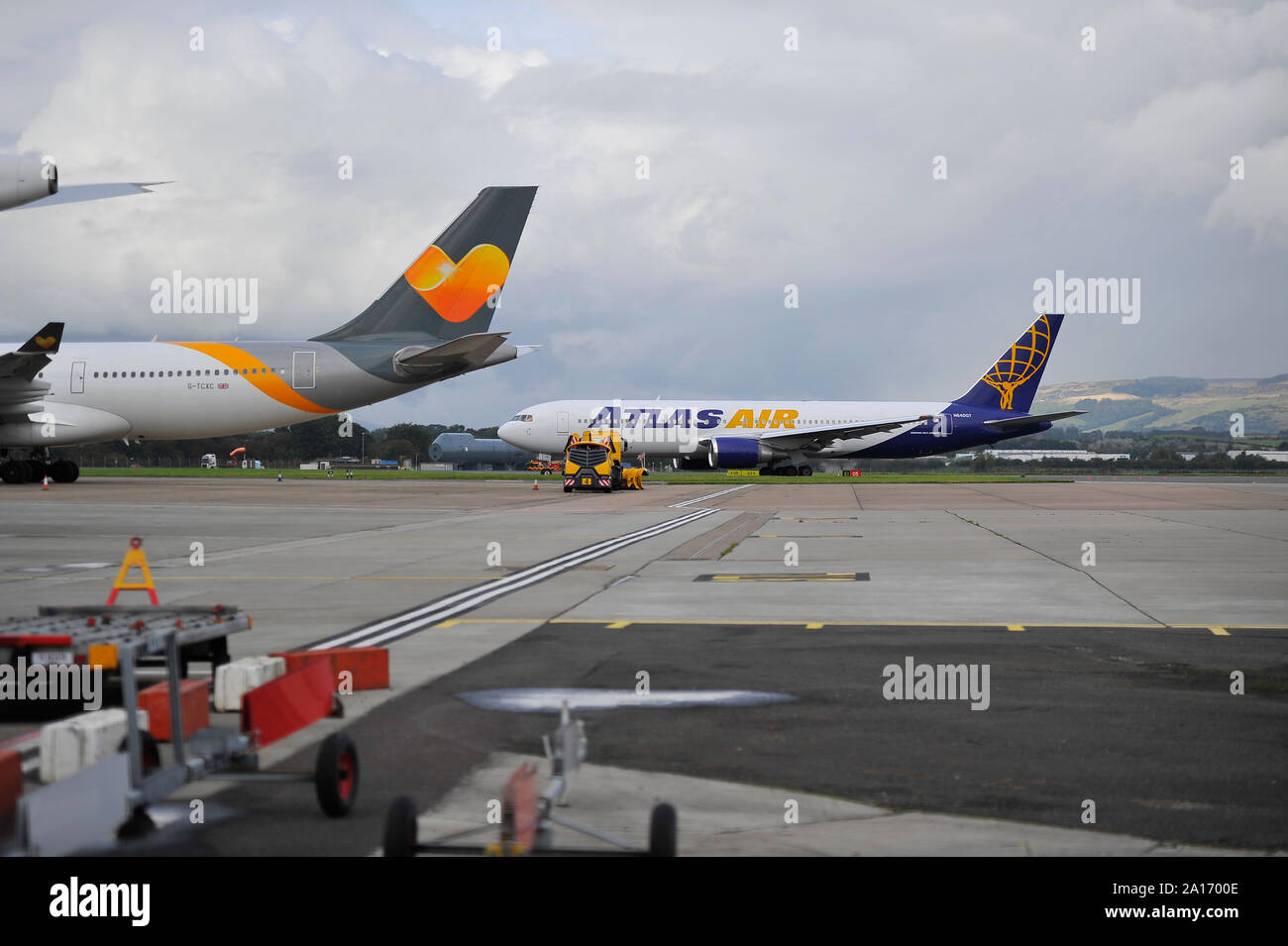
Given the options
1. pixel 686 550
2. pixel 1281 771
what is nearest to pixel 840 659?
pixel 1281 771

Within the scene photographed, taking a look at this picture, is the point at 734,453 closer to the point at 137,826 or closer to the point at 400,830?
the point at 137,826

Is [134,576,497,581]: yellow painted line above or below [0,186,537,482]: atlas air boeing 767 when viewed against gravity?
below

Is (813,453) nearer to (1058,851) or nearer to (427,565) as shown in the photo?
(427,565)

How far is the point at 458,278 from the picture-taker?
152 ft

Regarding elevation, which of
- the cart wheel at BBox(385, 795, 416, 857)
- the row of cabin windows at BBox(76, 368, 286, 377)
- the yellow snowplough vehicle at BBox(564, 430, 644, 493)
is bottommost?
the cart wheel at BBox(385, 795, 416, 857)

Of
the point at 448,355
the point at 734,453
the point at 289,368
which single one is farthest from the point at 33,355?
the point at 734,453

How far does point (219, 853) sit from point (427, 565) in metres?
13.9

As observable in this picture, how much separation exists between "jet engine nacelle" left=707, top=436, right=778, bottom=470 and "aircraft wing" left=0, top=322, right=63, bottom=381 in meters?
32.8

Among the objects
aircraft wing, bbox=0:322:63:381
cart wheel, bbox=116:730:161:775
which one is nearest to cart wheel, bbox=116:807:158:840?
cart wheel, bbox=116:730:161:775

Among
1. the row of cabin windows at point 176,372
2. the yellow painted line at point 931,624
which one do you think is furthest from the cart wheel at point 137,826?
the row of cabin windows at point 176,372

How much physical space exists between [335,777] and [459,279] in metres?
41.6

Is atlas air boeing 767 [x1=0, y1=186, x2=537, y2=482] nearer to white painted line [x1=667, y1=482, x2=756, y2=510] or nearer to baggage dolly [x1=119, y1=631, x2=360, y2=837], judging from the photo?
white painted line [x1=667, y1=482, x2=756, y2=510]

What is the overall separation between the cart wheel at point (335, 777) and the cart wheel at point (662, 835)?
1.86 metres

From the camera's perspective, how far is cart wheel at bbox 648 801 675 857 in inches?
202
